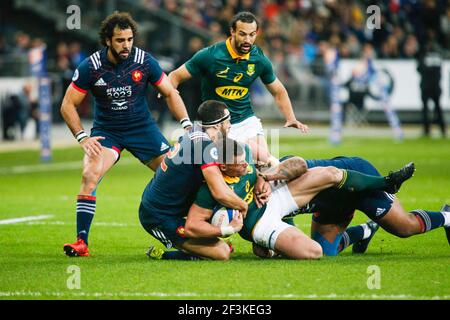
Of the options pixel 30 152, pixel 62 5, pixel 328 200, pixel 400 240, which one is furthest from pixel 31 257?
pixel 62 5

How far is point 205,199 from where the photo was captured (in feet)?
32.0

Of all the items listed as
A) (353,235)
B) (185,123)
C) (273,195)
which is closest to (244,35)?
(185,123)

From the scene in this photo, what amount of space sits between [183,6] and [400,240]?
89.5 feet

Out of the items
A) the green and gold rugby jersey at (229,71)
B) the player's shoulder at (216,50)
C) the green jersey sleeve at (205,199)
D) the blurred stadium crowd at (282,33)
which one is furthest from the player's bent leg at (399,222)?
the blurred stadium crowd at (282,33)

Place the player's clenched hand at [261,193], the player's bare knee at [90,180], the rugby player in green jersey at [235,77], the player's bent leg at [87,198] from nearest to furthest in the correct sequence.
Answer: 1. the player's clenched hand at [261,193]
2. the player's bent leg at [87,198]
3. the player's bare knee at [90,180]
4. the rugby player in green jersey at [235,77]

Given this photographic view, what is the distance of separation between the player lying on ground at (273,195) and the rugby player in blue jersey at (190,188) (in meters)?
0.10

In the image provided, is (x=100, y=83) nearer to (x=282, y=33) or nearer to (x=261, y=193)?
(x=261, y=193)

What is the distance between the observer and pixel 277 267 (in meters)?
9.42

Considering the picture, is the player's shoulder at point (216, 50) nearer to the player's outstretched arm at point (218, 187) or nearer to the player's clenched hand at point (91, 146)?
the player's clenched hand at point (91, 146)

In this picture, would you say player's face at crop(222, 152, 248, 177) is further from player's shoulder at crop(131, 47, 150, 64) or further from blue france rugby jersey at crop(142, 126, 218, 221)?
player's shoulder at crop(131, 47, 150, 64)

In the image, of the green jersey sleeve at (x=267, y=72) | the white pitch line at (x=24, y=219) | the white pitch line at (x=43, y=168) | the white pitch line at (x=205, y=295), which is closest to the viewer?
the white pitch line at (x=205, y=295)

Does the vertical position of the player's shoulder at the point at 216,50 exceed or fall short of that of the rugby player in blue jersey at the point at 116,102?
it exceeds it

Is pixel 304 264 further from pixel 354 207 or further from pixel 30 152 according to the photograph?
pixel 30 152

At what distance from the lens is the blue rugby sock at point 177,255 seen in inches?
396
